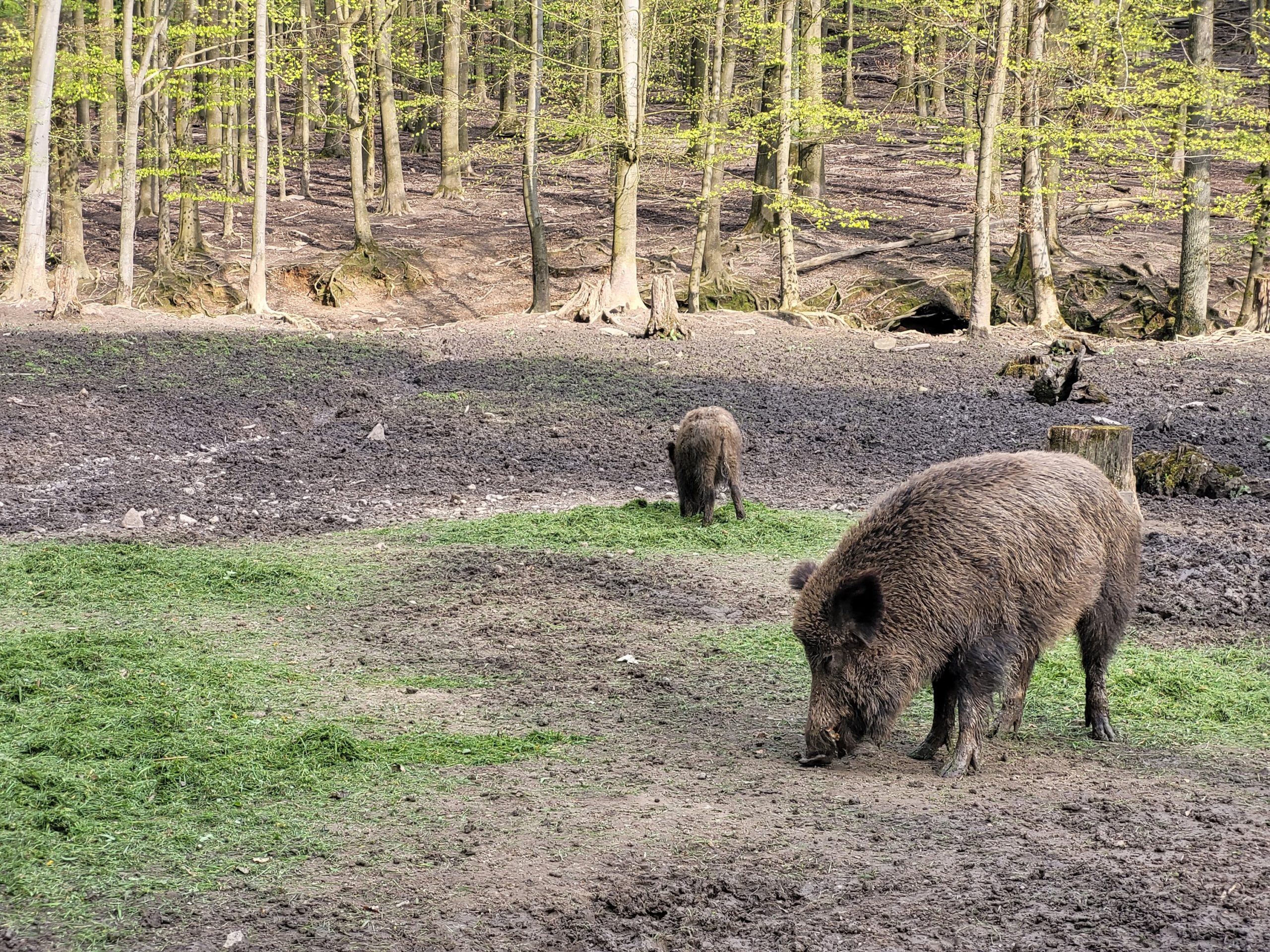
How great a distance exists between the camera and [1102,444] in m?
10.0

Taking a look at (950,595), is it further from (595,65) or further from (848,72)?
(848,72)

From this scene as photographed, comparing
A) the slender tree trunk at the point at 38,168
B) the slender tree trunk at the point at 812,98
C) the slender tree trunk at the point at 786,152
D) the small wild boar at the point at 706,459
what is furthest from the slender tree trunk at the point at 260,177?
the small wild boar at the point at 706,459

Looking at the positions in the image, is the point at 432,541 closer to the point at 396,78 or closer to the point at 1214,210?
the point at 1214,210

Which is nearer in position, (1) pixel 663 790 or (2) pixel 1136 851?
(2) pixel 1136 851

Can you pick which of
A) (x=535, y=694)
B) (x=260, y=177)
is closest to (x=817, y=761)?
(x=535, y=694)

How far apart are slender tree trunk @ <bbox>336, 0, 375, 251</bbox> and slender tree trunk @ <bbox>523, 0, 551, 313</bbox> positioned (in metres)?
4.24

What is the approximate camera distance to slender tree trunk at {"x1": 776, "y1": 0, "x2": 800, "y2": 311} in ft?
75.6

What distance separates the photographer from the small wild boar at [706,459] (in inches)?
409

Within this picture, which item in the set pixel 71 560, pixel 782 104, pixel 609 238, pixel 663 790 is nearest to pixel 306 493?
pixel 71 560

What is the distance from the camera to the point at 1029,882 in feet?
13.6

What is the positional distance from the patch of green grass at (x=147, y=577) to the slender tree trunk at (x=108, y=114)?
1731 cm

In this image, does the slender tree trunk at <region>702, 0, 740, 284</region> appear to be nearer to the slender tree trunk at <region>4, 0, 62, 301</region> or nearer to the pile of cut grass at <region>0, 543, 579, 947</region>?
the slender tree trunk at <region>4, 0, 62, 301</region>

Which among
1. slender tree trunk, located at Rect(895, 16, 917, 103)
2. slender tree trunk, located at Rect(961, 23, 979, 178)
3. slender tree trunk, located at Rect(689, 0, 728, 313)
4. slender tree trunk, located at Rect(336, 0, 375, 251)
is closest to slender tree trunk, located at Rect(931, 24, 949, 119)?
slender tree trunk, located at Rect(961, 23, 979, 178)

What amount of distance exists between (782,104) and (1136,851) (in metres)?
20.2
